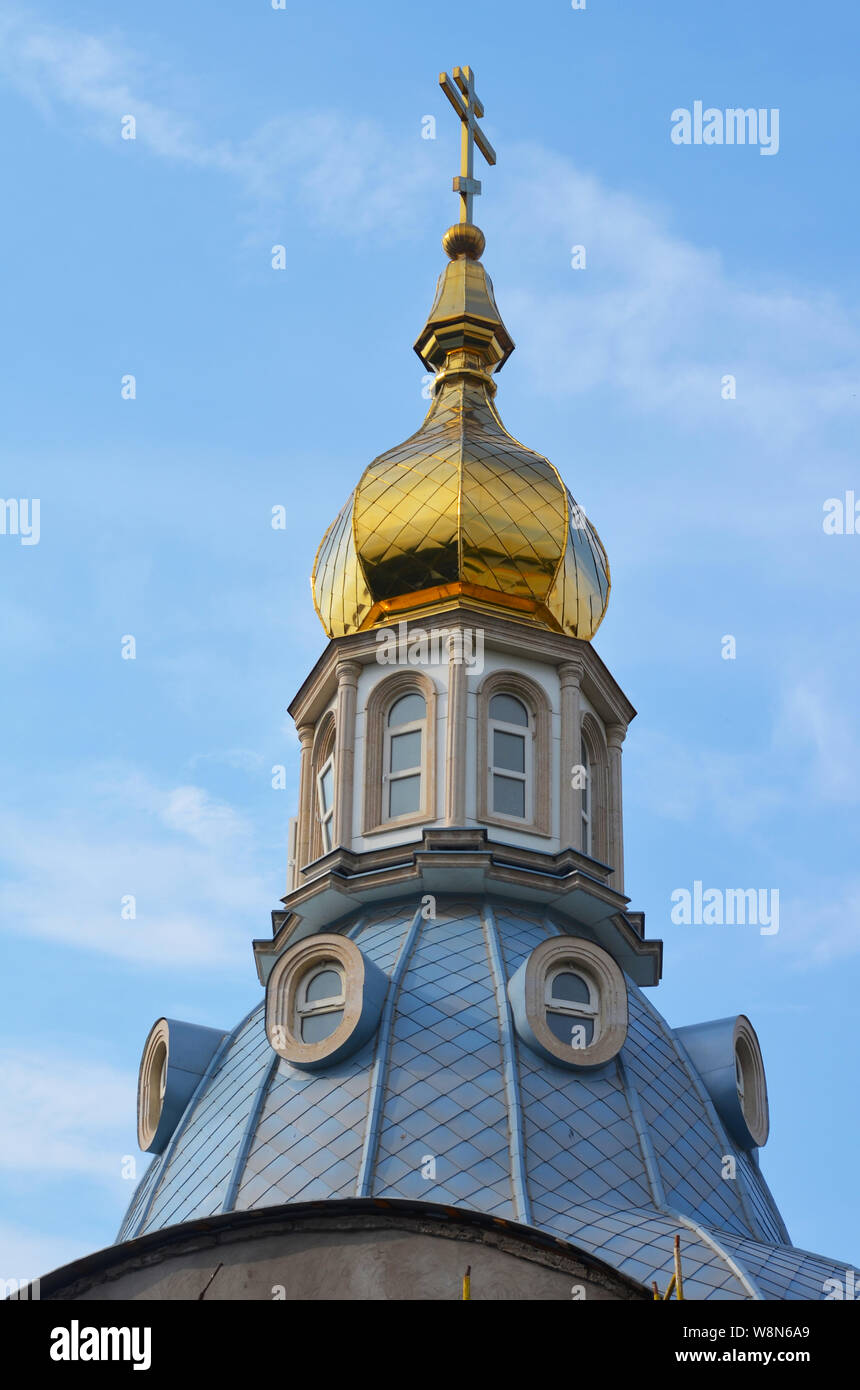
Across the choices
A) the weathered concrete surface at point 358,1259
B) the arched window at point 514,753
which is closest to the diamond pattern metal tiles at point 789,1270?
the weathered concrete surface at point 358,1259

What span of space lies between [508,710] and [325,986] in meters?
5.27

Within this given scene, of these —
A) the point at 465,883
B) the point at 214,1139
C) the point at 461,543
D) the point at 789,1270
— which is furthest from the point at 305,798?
the point at 789,1270

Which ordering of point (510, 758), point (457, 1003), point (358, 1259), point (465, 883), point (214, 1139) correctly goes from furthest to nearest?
1. point (510, 758)
2. point (465, 883)
3. point (457, 1003)
4. point (214, 1139)
5. point (358, 1259)

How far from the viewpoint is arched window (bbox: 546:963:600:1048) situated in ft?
80.2

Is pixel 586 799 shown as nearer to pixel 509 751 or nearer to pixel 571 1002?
pixel 509 751

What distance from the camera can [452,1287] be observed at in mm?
18750

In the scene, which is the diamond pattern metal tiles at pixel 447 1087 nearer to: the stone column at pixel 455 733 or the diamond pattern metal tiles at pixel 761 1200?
the stone column at pixel 455 733

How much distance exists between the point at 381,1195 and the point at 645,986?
7389mm

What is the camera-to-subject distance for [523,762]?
28.6 meters

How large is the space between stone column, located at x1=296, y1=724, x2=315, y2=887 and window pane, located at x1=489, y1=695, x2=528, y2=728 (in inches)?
109

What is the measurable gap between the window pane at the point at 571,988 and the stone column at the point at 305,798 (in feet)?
16.9

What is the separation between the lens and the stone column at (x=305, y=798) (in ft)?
96.7
